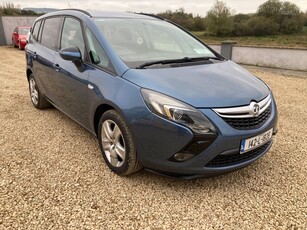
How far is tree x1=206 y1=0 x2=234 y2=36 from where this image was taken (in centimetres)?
3634

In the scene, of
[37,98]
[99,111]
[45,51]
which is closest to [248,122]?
[99,111]

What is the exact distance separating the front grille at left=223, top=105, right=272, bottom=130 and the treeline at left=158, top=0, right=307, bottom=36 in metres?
33.6

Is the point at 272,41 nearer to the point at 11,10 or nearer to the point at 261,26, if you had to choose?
the point at 261,26

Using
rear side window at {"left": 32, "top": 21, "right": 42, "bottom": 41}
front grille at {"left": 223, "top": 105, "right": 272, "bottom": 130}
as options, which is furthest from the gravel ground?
rear side window at {"left": 32, "top": 21, "right": 42, "bottom": 41}

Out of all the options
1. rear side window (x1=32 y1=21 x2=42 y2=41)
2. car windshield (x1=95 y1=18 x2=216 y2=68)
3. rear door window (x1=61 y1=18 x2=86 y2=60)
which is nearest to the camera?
car windshield (x1=95 y1=18 x2=216 y2=68)

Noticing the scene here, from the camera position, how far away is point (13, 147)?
344 cm

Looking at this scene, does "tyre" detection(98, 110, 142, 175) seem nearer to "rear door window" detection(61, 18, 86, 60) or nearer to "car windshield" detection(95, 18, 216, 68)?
"car windshield" detection(95, 18, 216, 68)

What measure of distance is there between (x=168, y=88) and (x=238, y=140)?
2.35 ft

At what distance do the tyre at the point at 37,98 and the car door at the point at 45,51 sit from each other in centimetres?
24

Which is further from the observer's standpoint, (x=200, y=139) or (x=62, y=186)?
(x=62, y=186)

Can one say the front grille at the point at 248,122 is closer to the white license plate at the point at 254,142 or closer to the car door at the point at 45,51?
the white license plate at the point at 254,142

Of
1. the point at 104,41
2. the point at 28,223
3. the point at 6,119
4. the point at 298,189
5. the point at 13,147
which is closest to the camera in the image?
the point at 28,223

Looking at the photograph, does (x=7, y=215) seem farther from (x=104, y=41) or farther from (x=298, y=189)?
(x=298, y=189)

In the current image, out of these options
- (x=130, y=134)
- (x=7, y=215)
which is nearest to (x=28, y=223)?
(x=7, y=215)
